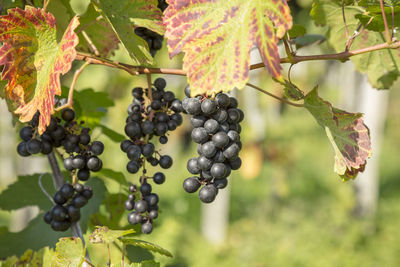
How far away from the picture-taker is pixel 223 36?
0.69 meters

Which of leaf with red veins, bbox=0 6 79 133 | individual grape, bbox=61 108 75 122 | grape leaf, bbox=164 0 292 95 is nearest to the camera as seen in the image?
grape leaf, bbox=164 0 292 95

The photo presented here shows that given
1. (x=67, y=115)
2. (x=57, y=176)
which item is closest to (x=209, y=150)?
(x=67, y=115)

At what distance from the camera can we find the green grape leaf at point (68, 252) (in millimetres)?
839

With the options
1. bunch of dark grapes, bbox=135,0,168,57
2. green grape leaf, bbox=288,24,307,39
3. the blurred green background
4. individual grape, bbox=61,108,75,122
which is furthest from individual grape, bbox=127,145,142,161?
the blurred green background

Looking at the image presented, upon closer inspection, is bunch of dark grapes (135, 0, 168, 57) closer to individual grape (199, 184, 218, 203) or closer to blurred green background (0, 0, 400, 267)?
individual grape (199, 184, 218, 203)

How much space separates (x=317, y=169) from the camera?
31.7 ft

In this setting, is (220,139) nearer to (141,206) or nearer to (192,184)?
(192,184)

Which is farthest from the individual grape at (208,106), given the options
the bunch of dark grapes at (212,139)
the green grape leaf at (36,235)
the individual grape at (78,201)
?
the green grape leaf at (36,235)

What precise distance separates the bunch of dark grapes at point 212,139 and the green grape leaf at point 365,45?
0.42 m

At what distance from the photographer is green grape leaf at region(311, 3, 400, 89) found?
1.09 metres

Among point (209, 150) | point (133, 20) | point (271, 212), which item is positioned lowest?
point (271, 212)

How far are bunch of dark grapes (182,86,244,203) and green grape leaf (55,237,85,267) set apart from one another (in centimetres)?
27

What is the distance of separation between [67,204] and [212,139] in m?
0.48

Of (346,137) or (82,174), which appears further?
(82,174)
